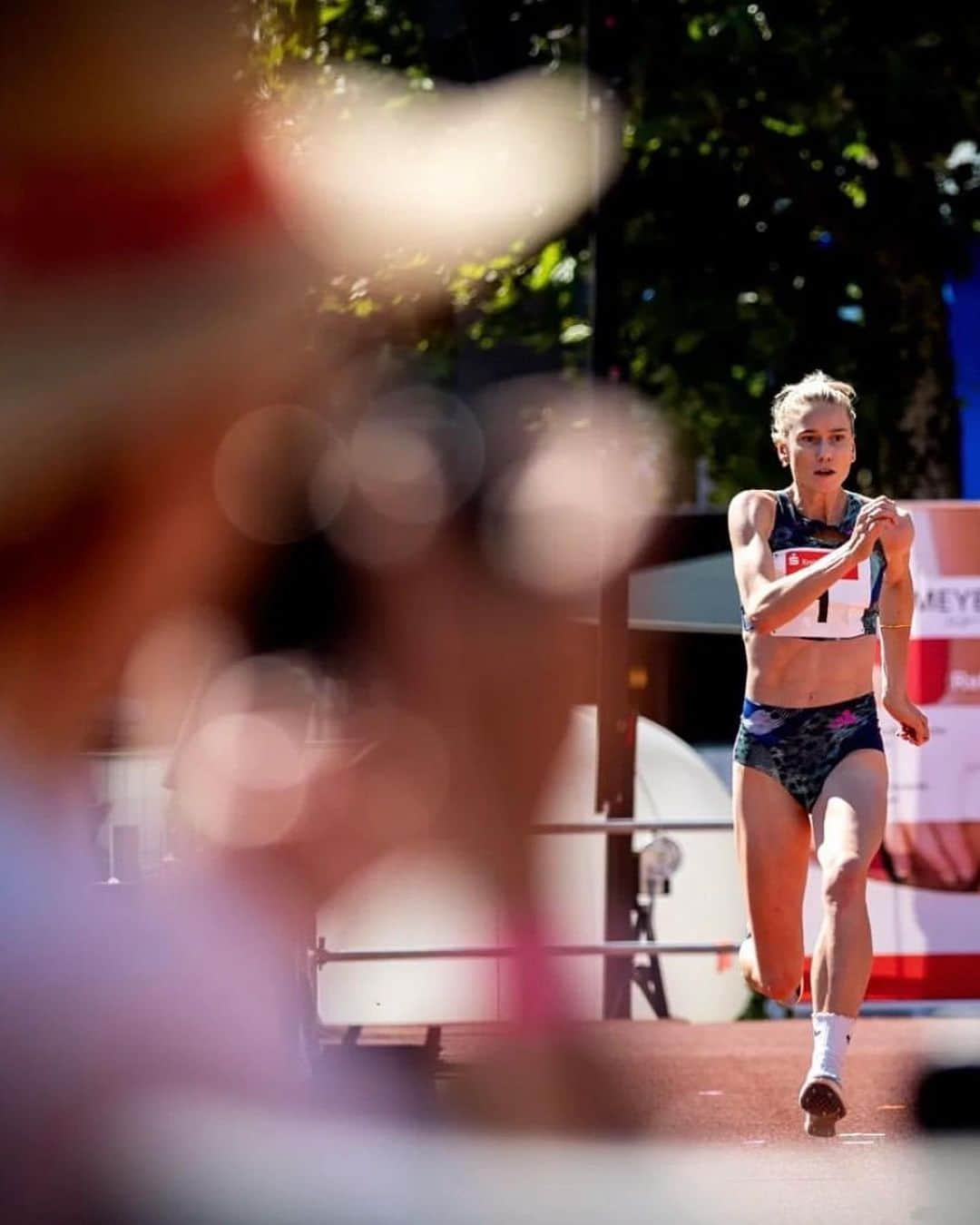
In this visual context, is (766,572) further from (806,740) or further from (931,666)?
(931,666)

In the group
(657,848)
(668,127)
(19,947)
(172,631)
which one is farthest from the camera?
(172,631)

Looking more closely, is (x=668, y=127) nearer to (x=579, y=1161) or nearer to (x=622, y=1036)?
(x=622, y=1036)

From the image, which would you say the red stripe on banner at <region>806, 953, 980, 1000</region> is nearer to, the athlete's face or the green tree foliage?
the athlete's face

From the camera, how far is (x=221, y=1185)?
22.2 feet

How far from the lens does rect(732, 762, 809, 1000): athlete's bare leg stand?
7.00 meters

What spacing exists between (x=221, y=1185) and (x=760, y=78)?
34.8ft

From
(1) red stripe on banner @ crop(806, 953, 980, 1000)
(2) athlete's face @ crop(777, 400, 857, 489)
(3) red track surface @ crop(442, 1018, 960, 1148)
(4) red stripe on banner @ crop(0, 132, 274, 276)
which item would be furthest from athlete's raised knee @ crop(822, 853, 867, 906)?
(4) red stripe on banner @ crop(0, 132, 274, 276)

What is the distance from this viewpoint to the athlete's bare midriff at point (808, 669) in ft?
22.6

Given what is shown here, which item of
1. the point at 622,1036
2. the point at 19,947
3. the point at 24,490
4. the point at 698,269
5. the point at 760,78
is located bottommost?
the point at 622,1036

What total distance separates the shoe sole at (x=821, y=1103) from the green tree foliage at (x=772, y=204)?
9438 millimetres

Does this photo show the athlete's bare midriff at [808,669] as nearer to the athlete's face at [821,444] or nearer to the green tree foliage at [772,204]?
the athlete's face at [821,444]

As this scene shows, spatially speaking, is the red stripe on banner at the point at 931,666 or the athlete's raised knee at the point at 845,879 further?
the red stripe on banner at the point at 931,666

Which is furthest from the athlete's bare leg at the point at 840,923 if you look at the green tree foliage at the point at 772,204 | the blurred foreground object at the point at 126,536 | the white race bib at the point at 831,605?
the green tree foliage at the point at 772,204

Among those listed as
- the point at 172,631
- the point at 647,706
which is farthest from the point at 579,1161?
the point at 647,706
